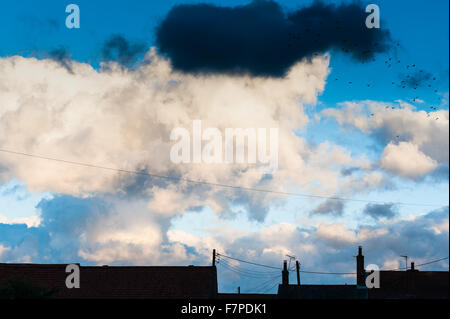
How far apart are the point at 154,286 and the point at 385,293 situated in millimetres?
23138

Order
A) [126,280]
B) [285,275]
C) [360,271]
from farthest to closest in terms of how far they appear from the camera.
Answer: [285,275]
[360,271]
[126,280]

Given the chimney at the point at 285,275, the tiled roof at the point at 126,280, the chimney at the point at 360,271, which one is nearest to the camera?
the tiled roof at the point at 126,280

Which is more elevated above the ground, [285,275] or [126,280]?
[285,275]

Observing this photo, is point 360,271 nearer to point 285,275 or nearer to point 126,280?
point 285,275

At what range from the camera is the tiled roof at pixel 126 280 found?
1666 inches

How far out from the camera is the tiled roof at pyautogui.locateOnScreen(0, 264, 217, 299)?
139 feet

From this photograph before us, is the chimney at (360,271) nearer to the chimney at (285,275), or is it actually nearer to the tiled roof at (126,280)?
the chimney at (285,275)

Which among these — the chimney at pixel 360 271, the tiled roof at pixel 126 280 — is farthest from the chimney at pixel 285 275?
the tiled roof at pixel 126 280

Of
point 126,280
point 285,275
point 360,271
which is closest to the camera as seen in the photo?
point 126,280

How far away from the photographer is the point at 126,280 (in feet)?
145

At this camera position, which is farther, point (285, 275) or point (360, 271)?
point (285, 275)

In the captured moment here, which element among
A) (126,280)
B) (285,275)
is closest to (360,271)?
(285,275)

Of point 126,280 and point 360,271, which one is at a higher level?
point 360,271
